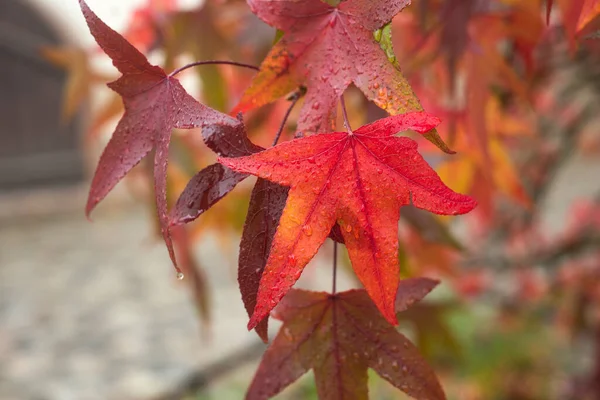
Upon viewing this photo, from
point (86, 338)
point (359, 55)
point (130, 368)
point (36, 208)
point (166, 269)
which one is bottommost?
point (359, 55)

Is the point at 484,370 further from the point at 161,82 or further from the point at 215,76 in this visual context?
the point at 161,82

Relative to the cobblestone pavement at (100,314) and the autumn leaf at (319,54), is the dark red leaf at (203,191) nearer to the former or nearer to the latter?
the autumn leaf at (319,54)

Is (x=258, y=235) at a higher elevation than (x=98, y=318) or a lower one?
lower

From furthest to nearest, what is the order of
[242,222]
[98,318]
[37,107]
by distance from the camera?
[37,107] < [98,318] < [242,222]

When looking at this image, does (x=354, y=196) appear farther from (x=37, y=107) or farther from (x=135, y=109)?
(x=37, y=107)

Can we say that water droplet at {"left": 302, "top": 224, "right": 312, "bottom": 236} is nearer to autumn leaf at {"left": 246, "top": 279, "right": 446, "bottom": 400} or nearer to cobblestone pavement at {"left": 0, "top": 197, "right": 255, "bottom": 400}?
autumn leaf at {"left": 246, "top": 279, "right": 446, "bottom": 400}

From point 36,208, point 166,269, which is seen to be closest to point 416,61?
point 166,269

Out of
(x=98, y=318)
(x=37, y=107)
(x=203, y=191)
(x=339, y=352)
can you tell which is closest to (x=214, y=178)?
(x=203, y=191)
